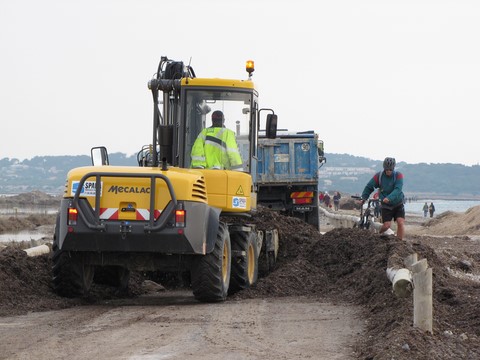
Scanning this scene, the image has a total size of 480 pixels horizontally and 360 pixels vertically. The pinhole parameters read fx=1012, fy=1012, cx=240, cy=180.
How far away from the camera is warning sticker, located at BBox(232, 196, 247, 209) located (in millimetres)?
14469

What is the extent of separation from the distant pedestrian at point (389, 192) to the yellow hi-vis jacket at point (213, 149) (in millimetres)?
4123

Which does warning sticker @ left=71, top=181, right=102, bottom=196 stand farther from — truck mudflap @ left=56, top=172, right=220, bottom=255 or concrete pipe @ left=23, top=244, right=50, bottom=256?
concrete pipe @ left=23, top=244, right=50, bottom=256

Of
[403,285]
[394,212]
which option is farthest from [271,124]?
[403,285]

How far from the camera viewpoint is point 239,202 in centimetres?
1459

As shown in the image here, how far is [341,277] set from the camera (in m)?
15.9

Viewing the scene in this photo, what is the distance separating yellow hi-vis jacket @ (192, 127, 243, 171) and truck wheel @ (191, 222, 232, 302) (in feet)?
3.78

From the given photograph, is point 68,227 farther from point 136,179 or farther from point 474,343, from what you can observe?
point 474,343

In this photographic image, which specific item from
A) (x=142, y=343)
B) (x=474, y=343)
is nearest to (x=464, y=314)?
(x=474, y=343)

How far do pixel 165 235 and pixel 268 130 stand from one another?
2863 millimetres

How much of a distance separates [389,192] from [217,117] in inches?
183

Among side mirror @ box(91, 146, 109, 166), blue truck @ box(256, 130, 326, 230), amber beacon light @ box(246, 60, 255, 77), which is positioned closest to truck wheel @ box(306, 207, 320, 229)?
blue truck @ box(256, 130, 326, 230)

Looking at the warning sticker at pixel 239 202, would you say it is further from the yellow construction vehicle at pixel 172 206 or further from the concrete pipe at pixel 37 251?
the concrete pipe at pixel 37 251

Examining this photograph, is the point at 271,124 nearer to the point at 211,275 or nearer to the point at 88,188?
the point at 211,275

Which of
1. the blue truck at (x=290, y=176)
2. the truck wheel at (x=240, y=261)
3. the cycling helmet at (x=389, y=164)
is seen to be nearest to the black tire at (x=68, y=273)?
the truck wheel at (x=240, y=261)
